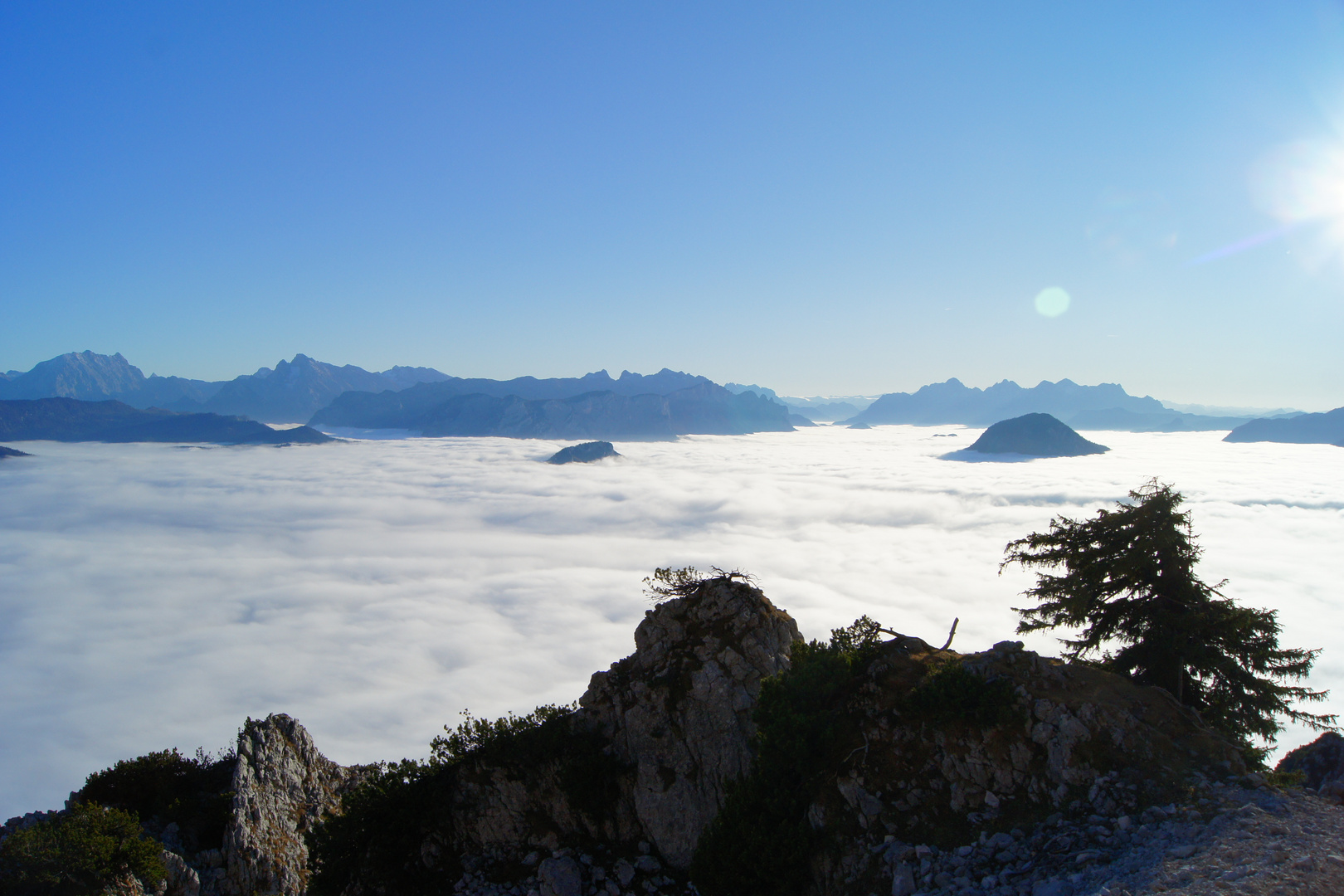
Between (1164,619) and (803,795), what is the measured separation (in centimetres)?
1316

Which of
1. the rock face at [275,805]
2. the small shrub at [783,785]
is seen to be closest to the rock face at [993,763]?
the small shrub at [783,785]

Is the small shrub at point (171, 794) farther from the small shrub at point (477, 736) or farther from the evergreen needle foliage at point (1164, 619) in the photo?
the evergreen needle foliage at point (1164, 619)

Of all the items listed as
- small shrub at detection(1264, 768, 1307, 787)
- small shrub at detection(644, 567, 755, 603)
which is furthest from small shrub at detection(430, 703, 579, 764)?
small shrub at detection(1264, 768, 1307, 787)

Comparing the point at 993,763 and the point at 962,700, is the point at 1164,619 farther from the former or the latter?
the point at 993,763

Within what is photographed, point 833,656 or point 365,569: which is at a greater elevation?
point 833,656

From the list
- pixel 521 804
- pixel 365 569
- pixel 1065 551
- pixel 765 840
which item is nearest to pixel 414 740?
pixel 521 804

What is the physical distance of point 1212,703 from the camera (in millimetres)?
18062

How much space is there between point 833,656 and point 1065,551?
395 inches

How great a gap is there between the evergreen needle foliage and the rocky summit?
365 centimetres

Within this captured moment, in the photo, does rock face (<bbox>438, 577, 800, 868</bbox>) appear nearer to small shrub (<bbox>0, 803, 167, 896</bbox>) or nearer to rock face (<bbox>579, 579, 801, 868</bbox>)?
rock face (<bbox>579, 579, 801, 868</bbox>)

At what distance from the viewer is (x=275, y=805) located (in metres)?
25.5

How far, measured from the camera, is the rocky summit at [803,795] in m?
12.2

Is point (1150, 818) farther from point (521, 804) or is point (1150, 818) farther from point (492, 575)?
point (492, 575)

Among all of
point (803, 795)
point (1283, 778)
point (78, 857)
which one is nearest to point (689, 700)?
point (803, 795)
